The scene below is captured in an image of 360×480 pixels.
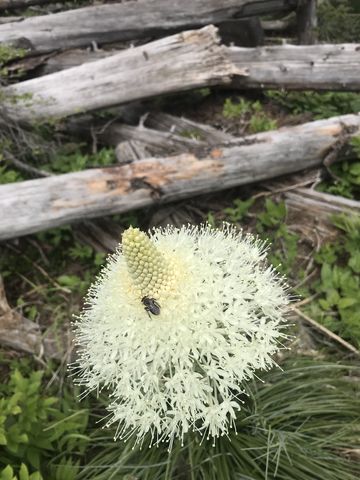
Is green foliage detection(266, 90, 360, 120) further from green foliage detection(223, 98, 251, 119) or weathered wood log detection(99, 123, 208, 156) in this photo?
weathered wood log detection(99, 123, 208, 156)

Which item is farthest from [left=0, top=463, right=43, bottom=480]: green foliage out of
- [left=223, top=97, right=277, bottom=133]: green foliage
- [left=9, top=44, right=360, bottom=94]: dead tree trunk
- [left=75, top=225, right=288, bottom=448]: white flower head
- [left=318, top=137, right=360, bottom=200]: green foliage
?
[left=223, top=97, right=277, bottom=133]: green foliage

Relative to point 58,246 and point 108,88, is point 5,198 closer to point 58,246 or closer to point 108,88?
point 58,246

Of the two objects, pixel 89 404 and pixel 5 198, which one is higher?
pixel 5 198

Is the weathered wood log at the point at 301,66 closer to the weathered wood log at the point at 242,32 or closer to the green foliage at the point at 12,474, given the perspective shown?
the weathered wood log at the point at 242,32

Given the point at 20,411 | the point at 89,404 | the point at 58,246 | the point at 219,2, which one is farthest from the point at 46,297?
the point at 219,2

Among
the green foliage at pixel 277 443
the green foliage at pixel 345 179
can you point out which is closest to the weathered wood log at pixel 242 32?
the green foliage at pixel 345 179

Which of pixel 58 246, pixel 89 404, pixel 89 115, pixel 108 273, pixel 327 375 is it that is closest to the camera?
pixel 108 273

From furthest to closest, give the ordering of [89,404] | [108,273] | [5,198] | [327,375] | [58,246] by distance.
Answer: [58,246]
[5,198]
[89,404]
[327,375]
[108,273]

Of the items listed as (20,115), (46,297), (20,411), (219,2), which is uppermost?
(219,2)

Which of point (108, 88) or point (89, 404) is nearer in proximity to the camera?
point (89, 404)
